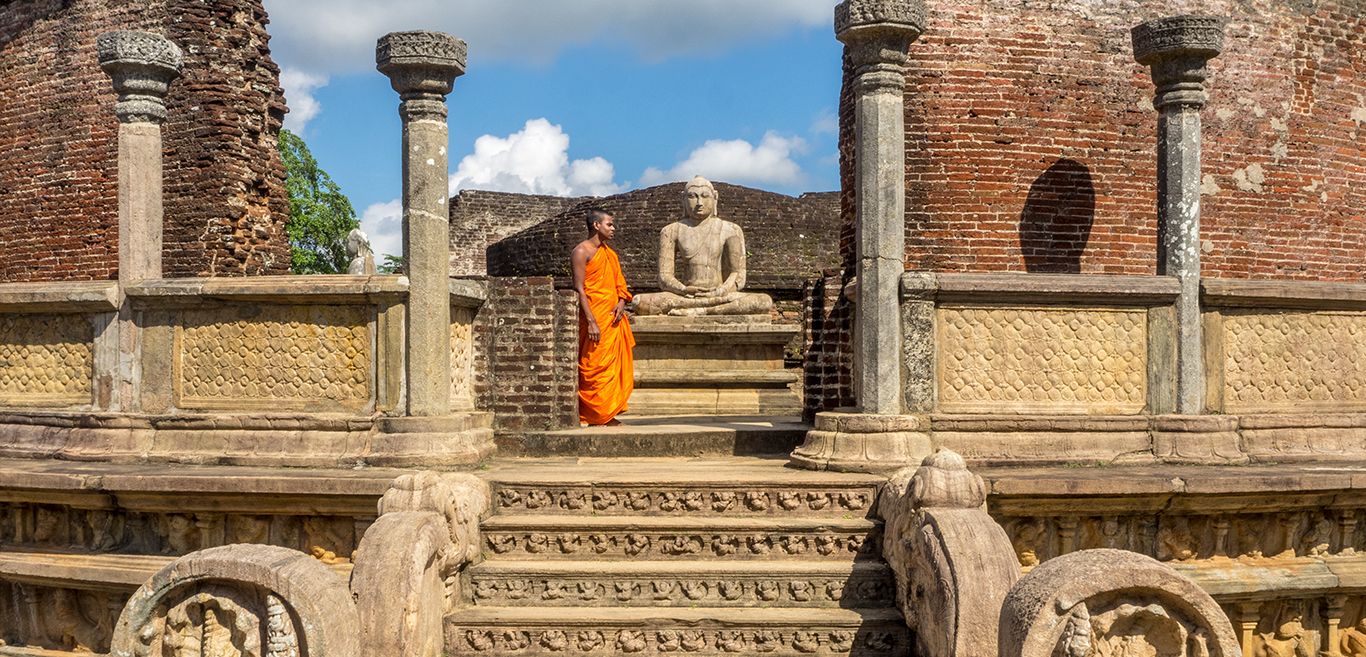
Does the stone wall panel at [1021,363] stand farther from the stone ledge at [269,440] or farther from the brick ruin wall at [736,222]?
the brick ruin wall at [736,222]

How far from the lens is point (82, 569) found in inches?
213

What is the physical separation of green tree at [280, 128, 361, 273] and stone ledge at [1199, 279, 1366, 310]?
1097 inches

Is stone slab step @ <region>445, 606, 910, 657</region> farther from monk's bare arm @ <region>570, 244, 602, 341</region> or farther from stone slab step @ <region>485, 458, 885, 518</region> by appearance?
monk's bare arm @ <region>570, 244, 602, 341</region>

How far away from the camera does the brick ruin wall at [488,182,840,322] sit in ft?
65.5

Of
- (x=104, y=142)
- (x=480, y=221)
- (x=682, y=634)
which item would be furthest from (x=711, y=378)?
(x=480, y=221)

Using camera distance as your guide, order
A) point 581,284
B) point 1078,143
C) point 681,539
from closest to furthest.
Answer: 1. point 681,539
2. point 581,284
3. point 1078,143

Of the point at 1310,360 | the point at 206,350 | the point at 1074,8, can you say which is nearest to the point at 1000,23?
the point at 1074,8

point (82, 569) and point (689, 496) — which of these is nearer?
point (689, 496)

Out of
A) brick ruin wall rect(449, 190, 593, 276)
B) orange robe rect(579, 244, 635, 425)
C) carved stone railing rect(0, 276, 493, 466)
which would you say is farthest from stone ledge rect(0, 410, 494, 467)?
brick ruin wall rect(449, 190, 593, 276)

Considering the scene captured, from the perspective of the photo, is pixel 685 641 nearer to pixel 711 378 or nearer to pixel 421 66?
pixel 421 66

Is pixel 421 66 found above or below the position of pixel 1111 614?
above

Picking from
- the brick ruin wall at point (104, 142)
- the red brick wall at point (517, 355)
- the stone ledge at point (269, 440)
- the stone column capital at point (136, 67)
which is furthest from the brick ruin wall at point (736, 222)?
the stone ledge at point (269, 440)

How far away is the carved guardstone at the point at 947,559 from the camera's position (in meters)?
4.04

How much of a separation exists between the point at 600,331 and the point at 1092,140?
15.3 ft
